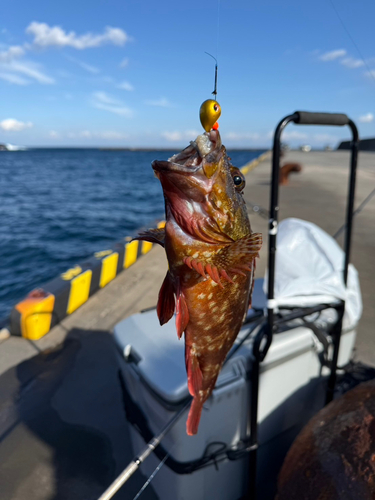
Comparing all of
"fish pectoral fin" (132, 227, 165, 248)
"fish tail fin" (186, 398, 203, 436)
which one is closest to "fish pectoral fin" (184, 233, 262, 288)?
"fish pectoral fin" (132, 227, 165, 248)

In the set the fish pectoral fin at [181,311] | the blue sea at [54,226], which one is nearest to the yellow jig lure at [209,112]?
the fish pectoral fin at [181,311]

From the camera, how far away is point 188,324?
146cm

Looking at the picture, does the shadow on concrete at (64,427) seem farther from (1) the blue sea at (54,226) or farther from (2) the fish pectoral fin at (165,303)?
(1) the blue sea at (54,226)

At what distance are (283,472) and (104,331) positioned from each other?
11.3ft

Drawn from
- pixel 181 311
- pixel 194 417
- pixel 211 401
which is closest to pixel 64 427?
pixel 211 401

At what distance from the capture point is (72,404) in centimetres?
398

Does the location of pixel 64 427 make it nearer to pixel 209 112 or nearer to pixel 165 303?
pixel 165 303

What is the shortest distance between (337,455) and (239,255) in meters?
1.87

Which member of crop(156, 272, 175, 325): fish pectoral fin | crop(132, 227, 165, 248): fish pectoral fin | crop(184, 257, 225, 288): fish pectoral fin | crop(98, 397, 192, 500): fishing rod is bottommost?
crop(98, 397, 192, 500): fishing rod

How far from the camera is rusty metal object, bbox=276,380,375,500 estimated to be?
2.09 metres

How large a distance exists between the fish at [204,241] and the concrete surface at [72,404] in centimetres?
228

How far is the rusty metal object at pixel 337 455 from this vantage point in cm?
209

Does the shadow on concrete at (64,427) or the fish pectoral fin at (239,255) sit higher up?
the fish pectoral fin at (239,255)

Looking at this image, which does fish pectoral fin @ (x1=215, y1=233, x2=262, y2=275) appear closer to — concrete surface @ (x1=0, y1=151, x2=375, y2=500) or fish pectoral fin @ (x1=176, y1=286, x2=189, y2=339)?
fish pectoral fin @ (x1=176, y1=286, x2=189, y2=339)
